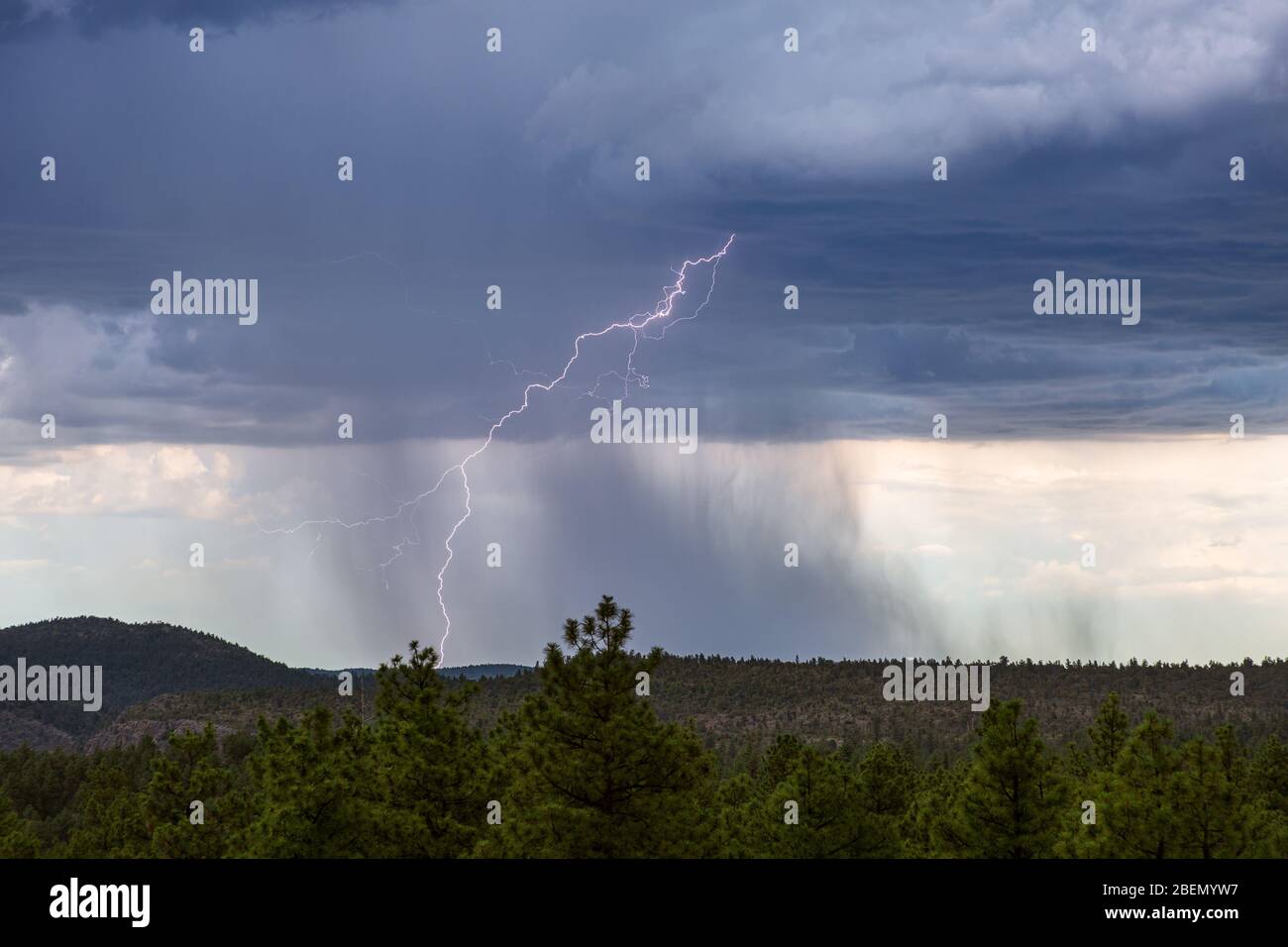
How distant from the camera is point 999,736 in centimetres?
4741

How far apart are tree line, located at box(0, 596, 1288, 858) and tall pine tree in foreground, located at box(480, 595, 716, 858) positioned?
0.19 feet

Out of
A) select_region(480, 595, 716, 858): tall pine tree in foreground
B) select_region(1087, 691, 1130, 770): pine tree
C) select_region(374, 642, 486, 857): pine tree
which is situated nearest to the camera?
select_region(480, 595, 716, 858): tall pine tree in foreground

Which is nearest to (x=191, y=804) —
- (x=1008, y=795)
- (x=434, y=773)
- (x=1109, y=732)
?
(x=434, y=773)

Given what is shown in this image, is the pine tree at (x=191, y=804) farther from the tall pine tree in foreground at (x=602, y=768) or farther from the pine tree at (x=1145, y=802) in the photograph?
the pine tree at (x=1145, y=802)

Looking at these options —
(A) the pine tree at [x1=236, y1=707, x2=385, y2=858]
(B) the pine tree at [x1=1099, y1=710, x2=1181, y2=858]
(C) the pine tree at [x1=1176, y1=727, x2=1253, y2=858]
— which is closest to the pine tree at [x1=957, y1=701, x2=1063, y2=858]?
(B) the pine tree at [x1=1099, y1=710, x2=1181, y2=858]

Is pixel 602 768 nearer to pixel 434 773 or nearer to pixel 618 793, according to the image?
pixel 618 793

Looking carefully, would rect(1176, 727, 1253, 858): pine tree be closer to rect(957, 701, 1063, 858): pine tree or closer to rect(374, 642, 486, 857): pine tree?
rect(957, 701, 1063, 858): pine tree

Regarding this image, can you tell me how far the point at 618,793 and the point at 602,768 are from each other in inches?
36.0

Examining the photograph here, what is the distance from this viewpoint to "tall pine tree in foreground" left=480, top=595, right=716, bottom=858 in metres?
41.8

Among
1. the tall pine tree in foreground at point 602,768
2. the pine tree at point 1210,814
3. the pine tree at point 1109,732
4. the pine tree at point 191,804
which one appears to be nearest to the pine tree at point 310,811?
the tall pine tree in foreground at point 602,768

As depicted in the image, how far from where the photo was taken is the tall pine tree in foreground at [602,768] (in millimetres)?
41750

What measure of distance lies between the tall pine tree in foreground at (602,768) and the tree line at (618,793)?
0.06m
